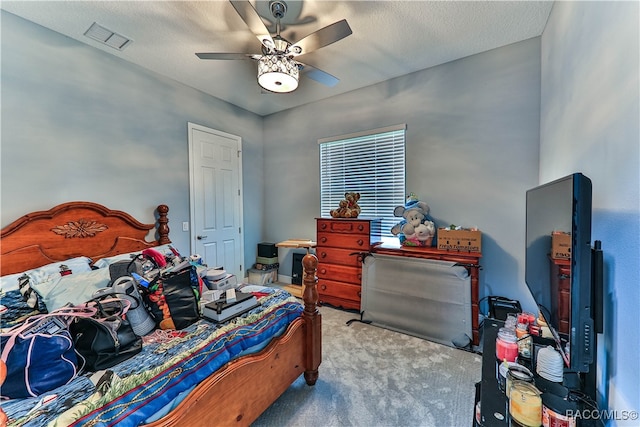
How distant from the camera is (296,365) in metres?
1.81

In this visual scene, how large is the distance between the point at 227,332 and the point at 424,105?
2.99 m

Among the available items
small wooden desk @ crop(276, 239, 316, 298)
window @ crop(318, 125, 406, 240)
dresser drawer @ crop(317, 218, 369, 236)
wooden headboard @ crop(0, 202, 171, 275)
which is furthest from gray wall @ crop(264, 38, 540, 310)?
wooden headboard @ crop(0, 202, 171, 275)

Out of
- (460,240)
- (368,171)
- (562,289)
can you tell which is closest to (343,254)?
(368,171)

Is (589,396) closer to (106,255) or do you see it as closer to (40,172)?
(106,255)

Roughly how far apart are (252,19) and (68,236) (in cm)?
233

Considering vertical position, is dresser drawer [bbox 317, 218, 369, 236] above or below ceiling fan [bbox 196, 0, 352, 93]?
below

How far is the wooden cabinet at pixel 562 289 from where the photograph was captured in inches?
35.8

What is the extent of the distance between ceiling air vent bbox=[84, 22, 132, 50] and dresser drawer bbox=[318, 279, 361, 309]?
3.17m

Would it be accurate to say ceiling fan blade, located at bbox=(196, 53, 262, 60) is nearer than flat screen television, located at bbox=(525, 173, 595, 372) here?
No

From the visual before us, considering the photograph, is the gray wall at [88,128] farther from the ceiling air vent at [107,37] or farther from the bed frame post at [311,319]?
the bed frame post at [311,319]

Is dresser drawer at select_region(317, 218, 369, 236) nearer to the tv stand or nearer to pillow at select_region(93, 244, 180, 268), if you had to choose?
pillow at select_region(93, 244, 180, 268)

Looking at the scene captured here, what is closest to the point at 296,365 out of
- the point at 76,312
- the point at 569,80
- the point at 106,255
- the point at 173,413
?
the point at 173,413

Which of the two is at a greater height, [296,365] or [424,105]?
[424,105]

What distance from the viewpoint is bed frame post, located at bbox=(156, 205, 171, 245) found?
291 cm
